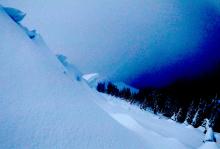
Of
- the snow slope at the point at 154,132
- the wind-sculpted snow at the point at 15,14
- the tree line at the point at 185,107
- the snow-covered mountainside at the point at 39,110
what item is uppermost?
the wind-sculpted snow at the point at 15,14

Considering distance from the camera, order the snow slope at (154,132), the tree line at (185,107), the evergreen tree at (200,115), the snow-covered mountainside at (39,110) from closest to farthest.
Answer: the snow-covered mountainside at (39,110)
the snow slope at (154,132)
the tree line at (185,107)
the evergreen tree at (200,115)

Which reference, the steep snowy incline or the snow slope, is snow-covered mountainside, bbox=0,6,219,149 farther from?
the snow slope

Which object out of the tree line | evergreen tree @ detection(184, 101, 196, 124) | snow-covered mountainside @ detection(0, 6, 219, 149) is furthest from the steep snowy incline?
evergreen tree @ detection(184, 101, 196, 124)

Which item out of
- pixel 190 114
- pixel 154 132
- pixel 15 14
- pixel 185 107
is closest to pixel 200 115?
pixel 190 114

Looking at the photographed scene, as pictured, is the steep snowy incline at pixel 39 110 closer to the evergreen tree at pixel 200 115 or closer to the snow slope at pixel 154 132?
the snow slope at pixel 154 132

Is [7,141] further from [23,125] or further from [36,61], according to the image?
[36,61]

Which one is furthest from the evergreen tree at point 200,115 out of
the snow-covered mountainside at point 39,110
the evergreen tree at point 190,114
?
the snow-covered mountainside at point 39,110

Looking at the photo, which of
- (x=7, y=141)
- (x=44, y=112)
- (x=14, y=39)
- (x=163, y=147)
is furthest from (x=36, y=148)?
(x=163, y=147)

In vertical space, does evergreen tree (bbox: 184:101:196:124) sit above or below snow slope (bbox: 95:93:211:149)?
below

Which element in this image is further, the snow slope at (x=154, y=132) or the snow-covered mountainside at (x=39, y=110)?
the snow slope at (x=154, y=132)

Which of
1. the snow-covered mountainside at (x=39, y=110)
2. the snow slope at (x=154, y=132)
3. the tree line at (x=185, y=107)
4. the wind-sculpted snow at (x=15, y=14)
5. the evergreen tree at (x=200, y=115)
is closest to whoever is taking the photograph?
the snow-covered mountainside at (x=39, y=110)
